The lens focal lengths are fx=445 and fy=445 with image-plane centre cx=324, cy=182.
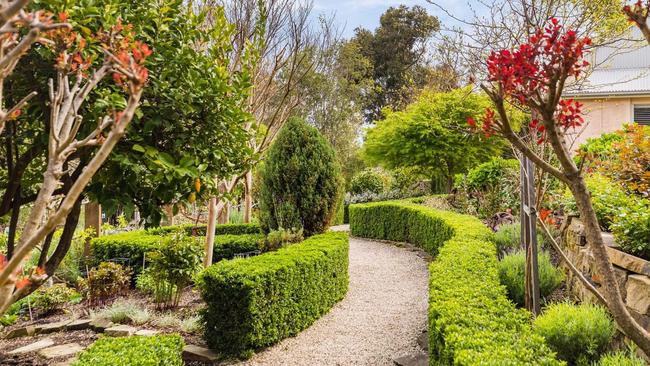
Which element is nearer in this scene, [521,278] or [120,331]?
[521,278]

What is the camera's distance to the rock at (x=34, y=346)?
441cm

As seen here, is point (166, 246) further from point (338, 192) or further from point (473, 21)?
point (473, 21)

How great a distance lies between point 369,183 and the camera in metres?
18.3

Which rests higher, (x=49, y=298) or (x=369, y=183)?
(x=369, y=183)

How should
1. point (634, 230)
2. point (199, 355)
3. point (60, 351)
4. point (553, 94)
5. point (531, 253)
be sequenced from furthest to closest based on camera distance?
1. point (199, 355)
2. point (60, 351)
3. point (531, 253)
4. point (634, 230)
5. point (553, 94)

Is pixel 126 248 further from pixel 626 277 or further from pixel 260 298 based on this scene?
pixel 626 277

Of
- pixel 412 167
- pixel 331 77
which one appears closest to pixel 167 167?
pixel 412 167

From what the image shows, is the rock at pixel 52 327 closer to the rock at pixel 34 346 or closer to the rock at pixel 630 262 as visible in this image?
the rock at pixel 34 346

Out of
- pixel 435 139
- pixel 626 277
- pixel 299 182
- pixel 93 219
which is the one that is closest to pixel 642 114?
pixel 435 139

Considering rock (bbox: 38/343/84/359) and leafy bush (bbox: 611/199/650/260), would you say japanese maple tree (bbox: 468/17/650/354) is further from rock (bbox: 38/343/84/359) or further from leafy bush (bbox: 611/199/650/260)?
rock (bbox: 38/343/84/359)

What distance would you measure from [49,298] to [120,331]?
6.18 ft

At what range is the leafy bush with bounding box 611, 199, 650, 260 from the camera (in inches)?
Answer: 140

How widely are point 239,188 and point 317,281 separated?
2010 millimetres

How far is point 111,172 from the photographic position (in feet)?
8.73
